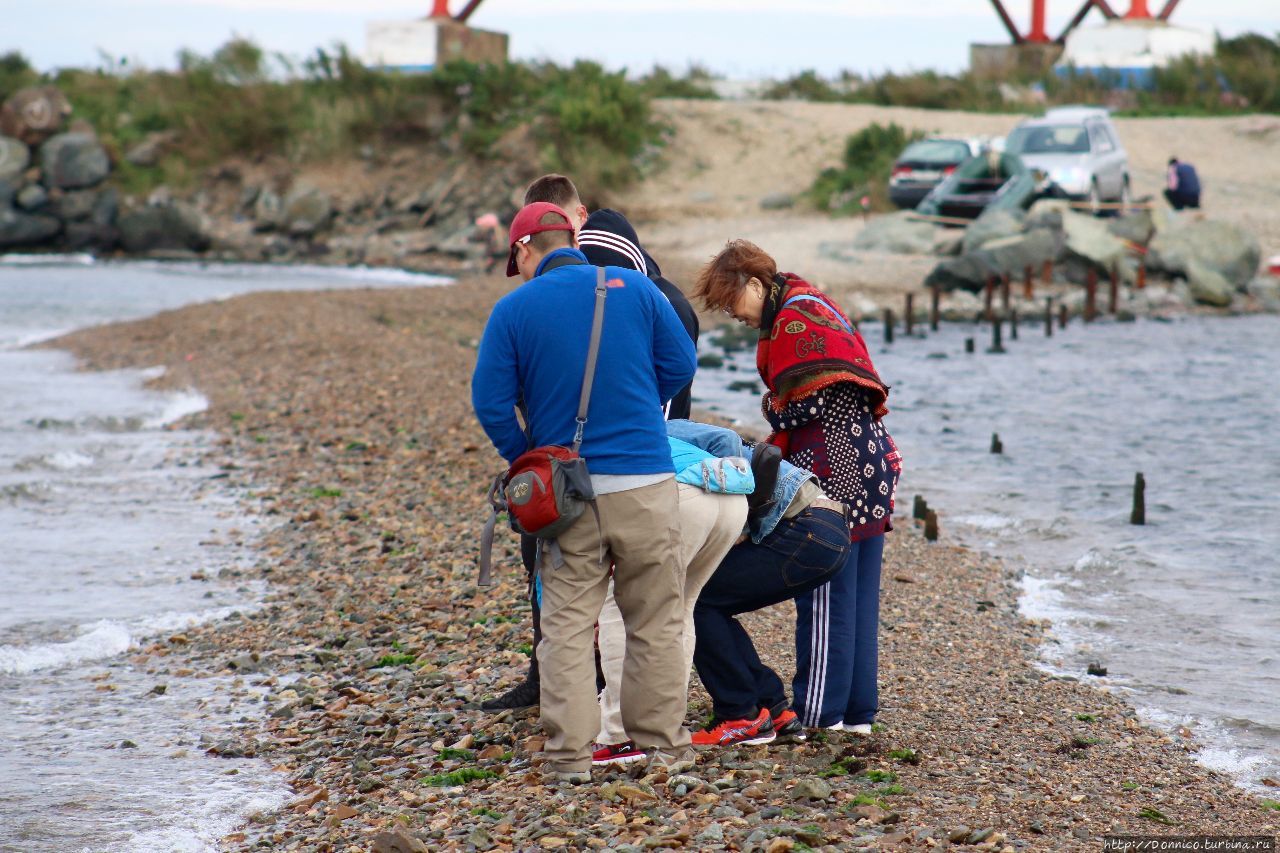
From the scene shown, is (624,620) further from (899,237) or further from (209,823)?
(899,237)

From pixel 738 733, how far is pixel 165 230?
4183cm

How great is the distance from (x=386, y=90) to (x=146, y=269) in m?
11.5

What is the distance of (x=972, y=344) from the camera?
68.8ft

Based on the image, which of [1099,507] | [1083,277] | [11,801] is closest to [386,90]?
[1083,277]

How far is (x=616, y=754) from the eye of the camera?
4.57 meters

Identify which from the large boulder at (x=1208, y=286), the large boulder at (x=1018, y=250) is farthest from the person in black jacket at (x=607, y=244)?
the large boulder at (x=1208, y=286)

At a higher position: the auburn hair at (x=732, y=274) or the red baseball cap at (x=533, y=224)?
the red baseball cap at (x=533, y=224)

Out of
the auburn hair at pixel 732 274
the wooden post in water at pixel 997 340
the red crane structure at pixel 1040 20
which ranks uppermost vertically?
the red crane structure at pixel 1040 20

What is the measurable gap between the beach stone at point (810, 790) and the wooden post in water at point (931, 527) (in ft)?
17.1

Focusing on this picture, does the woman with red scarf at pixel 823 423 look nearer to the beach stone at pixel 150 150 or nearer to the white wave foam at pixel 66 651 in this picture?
the white wave foam at pixel 66 651

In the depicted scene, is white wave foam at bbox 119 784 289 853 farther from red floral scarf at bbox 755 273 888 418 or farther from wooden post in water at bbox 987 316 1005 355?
wooden post in water at bbox 987 316 1005 355

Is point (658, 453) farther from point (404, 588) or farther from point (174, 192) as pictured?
point (174, 192)

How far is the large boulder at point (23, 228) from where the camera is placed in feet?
142

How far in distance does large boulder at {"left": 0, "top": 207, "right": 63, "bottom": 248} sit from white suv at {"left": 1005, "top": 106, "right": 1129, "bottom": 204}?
30981mm
